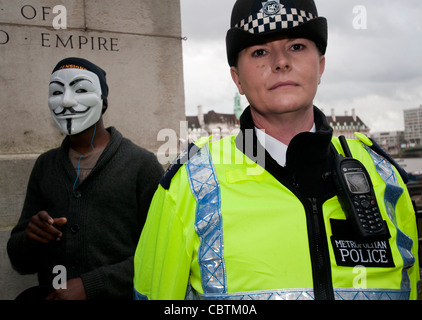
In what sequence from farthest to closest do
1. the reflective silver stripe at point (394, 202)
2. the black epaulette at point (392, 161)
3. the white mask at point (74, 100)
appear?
1. the white mask at point (74, 100)
2. the black epaulette at point (392, 161)
3. the reflective silver stripe at point (394, 202)

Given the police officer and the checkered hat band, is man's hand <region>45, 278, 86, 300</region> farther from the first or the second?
the checkered hat band

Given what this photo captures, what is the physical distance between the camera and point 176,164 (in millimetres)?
1567

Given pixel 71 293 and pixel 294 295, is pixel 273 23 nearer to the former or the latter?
pixel 294 295

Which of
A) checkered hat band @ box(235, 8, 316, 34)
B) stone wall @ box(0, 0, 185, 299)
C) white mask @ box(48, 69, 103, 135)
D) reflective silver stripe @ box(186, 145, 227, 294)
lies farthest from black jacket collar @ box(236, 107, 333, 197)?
stone wall @ box(0, 0, 185, 299)

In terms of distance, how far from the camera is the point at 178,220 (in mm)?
1404

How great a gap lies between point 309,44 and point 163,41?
2.69 metres

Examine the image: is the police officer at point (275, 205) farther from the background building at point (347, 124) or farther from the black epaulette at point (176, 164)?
→ the background building at point (347, 124)

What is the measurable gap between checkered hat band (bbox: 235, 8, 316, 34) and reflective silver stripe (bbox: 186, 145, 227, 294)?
2.02 feet

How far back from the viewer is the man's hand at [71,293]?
209 centimetres

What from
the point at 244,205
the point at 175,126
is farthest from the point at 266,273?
the point at 175,126

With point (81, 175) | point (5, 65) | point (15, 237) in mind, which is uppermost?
point (5, 65)

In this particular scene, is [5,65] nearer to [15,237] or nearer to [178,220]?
[15,237]

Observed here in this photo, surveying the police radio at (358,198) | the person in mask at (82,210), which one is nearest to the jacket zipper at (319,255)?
the police radio at (358,198)

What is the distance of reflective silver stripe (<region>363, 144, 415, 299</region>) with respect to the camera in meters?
1.42
